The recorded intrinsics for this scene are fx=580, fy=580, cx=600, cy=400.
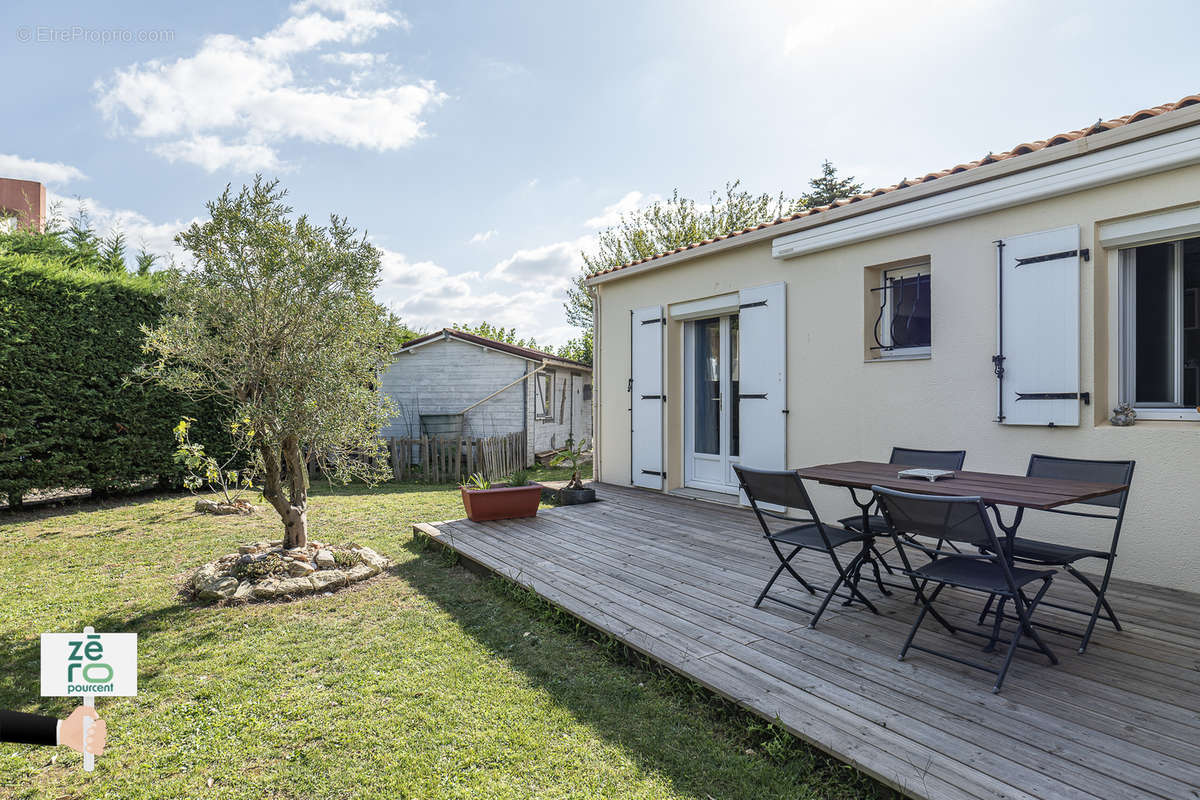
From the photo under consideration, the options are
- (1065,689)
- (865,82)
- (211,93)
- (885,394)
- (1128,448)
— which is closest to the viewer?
(1065,689)

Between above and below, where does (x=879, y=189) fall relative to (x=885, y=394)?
above

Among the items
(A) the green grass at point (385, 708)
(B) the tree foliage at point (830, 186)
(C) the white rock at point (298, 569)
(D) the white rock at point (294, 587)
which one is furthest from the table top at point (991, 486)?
(B) the tree foliage at point (830, 186)

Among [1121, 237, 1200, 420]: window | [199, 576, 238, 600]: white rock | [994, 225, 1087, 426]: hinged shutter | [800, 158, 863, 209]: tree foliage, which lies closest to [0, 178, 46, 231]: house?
[199, 576, 238, 600]: white rock

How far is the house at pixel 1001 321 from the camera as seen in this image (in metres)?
3.66

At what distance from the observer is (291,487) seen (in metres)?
4.73


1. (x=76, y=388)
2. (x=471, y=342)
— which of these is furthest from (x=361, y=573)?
(x=471, y=342)

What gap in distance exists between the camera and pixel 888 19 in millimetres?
5785

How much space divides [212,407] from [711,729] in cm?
880

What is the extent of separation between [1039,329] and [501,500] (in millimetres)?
4771

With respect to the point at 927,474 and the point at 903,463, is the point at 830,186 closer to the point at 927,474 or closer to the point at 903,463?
the point at 903,463

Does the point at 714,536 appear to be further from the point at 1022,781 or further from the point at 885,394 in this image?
the point at 1022,781

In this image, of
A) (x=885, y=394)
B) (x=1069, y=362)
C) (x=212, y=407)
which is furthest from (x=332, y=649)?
(x=212, y=407)

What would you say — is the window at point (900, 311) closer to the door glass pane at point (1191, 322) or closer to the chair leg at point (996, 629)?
the door glass pane at point (1191, 322)

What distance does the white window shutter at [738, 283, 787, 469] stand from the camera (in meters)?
5.80
